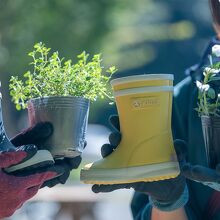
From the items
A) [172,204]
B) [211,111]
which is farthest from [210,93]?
[172,204]

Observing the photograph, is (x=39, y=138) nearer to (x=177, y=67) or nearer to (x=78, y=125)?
(x=78, y=125)

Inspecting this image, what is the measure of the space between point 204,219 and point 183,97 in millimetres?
309

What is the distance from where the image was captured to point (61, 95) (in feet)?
5.54

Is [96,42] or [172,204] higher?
[172,204]

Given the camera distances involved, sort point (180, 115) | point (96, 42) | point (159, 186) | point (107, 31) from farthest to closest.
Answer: point (107, 31) → point (96, 42) → point (180, 115) → point (159, 186)

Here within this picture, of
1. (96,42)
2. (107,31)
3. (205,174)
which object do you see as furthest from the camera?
(107,31)

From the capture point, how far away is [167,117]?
1622 millimetres

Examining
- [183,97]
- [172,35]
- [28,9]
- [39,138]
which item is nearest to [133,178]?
[39,138]

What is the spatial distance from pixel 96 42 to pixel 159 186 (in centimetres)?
426

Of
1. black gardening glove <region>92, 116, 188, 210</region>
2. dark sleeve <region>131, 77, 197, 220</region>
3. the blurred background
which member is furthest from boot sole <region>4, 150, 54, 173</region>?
the blurred background

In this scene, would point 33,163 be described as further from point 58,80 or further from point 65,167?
point 58,80

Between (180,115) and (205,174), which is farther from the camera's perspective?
(180,115)

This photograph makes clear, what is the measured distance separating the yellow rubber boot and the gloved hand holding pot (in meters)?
0.10

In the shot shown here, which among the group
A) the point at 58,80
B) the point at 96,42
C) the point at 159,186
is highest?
the point at 58,80
